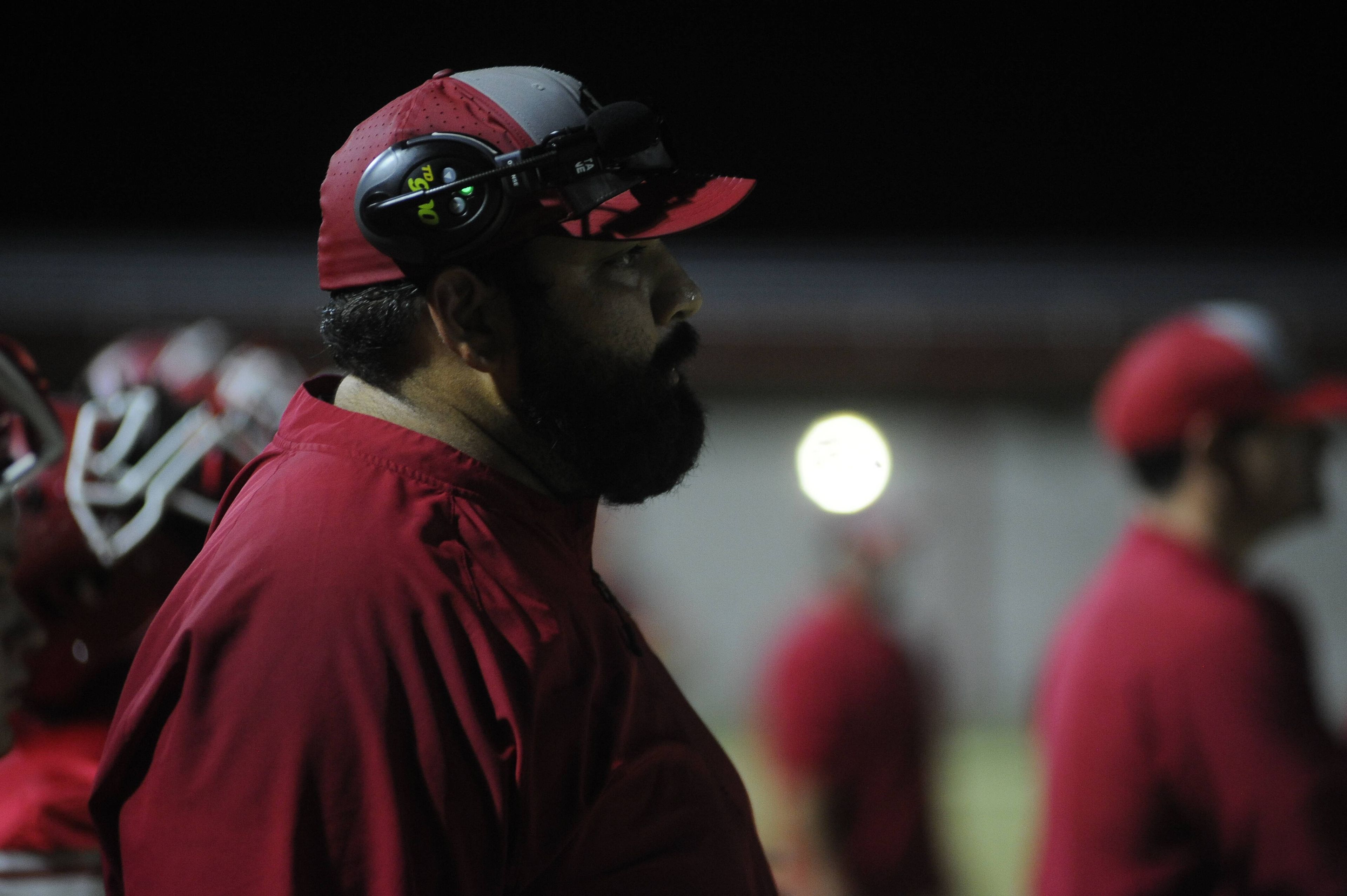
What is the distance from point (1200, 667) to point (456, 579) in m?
1.78

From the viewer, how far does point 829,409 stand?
1570cm

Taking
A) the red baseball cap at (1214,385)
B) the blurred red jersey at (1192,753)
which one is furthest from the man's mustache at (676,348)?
the red baseball cap at (1214,385)

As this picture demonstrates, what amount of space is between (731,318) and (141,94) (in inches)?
286

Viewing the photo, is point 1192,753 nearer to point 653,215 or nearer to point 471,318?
point 653,215

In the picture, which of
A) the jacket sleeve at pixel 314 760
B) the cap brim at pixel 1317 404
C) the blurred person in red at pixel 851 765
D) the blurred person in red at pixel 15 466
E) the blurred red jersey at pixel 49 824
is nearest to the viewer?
the jacket sleeve at pixel 314 760

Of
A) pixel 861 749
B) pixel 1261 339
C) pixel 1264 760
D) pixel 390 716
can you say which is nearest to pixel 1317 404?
pixel 1261 339

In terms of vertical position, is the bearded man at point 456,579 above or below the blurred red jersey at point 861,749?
above

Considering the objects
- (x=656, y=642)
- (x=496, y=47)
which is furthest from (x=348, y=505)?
(x=656, y=642)

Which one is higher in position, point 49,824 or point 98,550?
point 98,550

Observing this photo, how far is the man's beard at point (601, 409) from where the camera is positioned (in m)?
1.52

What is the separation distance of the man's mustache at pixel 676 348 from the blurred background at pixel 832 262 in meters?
11.7

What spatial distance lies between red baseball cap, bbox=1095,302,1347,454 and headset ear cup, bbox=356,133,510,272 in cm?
202

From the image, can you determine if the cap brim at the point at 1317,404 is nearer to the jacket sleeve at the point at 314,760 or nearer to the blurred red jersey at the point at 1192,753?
the blurred red jersey at the point at 1192,753

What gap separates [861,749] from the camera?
6246mm
